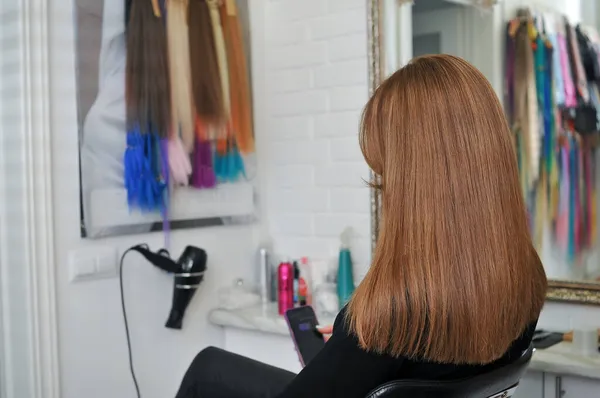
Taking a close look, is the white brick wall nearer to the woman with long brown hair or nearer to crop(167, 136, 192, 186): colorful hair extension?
crop(167, 136, 192, 186): colorful hair extension

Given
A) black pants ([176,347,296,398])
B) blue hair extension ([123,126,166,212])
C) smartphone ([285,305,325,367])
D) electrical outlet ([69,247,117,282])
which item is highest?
blue hair extension ([123,126,166,212])

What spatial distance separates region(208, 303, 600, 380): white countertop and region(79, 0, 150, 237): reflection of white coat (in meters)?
0.42

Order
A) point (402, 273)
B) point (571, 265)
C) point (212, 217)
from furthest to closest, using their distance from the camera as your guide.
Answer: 1. point (212, 217)
2. point (571, 265)
3. point (402, 273)

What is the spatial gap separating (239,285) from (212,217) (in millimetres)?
230

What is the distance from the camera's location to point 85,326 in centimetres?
190

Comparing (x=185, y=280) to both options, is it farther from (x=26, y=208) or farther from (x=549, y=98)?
(x=549, y=98)

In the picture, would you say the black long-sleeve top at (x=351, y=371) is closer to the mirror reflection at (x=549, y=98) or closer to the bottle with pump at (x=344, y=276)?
the mirror reflection at (x=549, y=98)

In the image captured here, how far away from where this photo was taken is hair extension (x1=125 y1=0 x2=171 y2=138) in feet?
6.51

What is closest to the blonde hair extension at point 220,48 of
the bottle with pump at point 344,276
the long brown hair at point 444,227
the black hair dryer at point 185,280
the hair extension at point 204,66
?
the hair extension at point 204,66

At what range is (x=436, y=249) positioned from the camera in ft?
3.51

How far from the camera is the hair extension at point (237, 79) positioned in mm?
2252

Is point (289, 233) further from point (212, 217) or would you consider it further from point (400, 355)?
point (400, 355)

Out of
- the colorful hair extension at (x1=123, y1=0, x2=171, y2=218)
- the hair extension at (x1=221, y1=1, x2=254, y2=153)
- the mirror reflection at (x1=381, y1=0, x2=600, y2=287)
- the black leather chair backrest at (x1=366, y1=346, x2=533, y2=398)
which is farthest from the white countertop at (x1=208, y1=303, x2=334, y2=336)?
the black leather chair backrest at (x1=366, y1=346, x2=533, y2=398)

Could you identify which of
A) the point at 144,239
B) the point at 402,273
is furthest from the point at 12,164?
the point at 402,273
